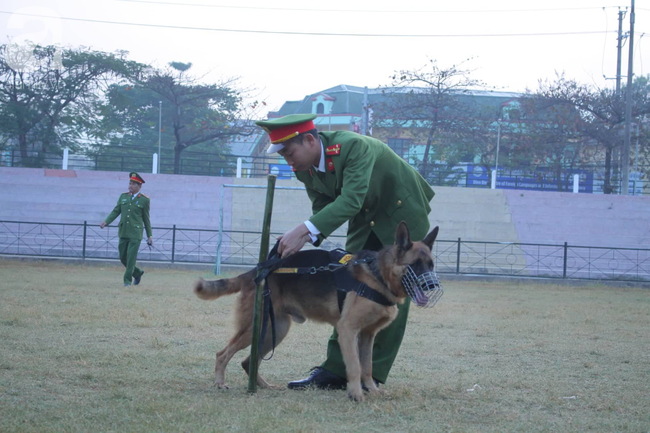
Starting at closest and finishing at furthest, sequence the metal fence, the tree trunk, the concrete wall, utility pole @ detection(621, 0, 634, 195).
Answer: the metal fence, the concrete wall, utility pole @ detection(621, 0, 634, 195), the tree trunk

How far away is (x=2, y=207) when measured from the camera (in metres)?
21.4

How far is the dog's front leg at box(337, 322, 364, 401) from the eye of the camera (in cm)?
411

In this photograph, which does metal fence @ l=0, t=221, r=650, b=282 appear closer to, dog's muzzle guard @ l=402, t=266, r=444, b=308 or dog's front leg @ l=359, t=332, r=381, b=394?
dog's front leg @ l=359, t=332, r=381, b=394

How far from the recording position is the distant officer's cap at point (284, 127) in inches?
158

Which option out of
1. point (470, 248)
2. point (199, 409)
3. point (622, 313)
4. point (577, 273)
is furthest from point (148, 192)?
point (199, 409)

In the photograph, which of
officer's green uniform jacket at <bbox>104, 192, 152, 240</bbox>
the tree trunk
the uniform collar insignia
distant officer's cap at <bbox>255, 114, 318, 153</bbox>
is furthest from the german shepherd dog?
the tree trunk

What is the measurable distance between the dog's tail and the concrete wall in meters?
16.2

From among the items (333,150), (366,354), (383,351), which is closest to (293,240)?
(333,150)

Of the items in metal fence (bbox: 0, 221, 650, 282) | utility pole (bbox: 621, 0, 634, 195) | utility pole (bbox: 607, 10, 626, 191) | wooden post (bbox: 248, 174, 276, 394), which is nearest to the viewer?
wooden post (bbox: 248, 174, 276, 394)

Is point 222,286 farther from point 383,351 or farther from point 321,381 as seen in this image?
point 383,351

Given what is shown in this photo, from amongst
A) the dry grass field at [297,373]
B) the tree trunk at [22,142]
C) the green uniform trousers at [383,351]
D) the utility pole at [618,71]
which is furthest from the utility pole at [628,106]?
the tree trunk at [22,142]

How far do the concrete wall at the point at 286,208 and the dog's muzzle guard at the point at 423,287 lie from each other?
55.0 ft

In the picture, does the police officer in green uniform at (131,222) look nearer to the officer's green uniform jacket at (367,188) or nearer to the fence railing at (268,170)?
the officer's green uniform jacket at (367,188)

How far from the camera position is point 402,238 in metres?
4.07
